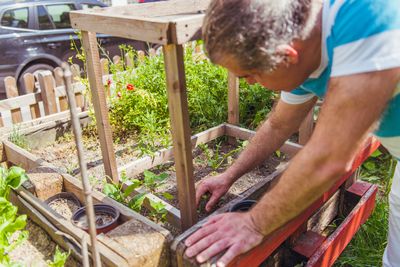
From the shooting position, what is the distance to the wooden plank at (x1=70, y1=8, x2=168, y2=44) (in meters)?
1.71

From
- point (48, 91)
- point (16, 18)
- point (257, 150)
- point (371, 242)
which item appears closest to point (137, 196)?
point (257, 150)

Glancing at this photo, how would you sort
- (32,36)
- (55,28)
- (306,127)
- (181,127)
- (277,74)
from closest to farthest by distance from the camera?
(277,74) < (181,127) < (306,127) < (32,36) < (55,28)

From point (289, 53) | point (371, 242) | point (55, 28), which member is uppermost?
point (289, 53)

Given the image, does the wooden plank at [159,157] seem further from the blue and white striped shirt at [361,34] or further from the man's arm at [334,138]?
the blue and white striped shirt at [361,34]

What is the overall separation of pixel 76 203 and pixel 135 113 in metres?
1.38

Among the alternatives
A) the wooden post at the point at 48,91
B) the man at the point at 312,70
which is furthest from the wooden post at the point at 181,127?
the wooden post at the point at 48,91

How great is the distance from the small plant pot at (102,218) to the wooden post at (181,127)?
14.7 inches

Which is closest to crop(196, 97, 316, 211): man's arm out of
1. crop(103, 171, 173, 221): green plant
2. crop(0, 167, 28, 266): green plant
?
crop(103, 171, 173, 221): green plant

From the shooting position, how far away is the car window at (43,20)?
7.29 metres

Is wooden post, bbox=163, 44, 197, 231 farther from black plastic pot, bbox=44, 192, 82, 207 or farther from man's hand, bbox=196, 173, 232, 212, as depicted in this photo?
black plastic pot, bbox=44, 192, 82, 207

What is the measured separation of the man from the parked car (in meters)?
6.51

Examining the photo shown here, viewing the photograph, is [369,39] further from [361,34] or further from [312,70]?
[312,70]

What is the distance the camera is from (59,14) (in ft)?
24.8

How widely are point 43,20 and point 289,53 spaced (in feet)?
23.1
